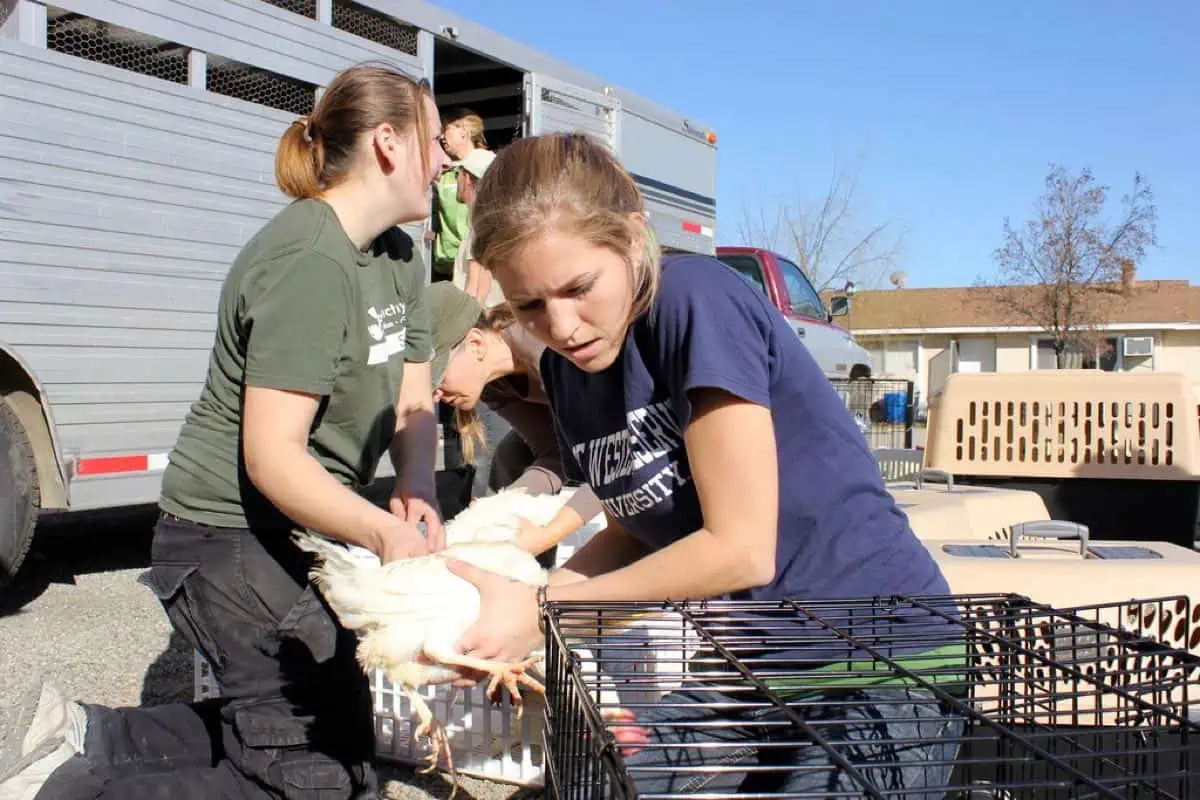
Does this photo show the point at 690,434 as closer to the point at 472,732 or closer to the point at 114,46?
the point at 472,732

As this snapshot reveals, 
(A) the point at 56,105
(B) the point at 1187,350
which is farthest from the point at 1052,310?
(A) the point at 56,105

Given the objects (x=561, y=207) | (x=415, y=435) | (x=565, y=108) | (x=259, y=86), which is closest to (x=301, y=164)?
(x=415, y=435)

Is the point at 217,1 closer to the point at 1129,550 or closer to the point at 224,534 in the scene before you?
the point at 224,534

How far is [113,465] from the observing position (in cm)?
581

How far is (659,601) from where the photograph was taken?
1.80 m

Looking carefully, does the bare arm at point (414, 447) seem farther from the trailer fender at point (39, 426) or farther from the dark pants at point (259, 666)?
the trailer fender at point (39, 426)

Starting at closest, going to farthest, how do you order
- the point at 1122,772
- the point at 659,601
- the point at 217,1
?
the point at 1122,772 → the point at 659,601 → the point at 217,1

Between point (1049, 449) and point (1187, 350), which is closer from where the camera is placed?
point (1049, 449)

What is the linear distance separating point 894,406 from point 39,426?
15864mm

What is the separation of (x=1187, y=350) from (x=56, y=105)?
43.4 meters

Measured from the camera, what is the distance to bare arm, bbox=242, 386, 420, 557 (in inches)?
94.1

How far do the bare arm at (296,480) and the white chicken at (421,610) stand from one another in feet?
0.78

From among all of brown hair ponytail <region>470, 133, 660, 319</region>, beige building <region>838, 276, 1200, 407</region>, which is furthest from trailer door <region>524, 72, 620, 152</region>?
beige building <region>838, 276, 1200, 407</region>

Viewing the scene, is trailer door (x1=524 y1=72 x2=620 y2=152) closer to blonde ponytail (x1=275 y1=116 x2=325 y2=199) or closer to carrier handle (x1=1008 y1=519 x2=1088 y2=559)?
blonde ponytail (x1=275 y1=116 x2=325 y2=199)
